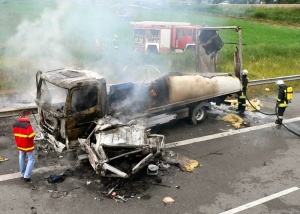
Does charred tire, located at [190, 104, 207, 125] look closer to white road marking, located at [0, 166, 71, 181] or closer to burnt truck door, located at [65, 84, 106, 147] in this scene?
burnt truck door, located at [65, 84, 106, 147]

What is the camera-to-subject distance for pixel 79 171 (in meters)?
7.14

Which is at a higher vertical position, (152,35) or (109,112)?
(152,35)

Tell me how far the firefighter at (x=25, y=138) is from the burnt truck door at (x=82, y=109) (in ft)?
2.98

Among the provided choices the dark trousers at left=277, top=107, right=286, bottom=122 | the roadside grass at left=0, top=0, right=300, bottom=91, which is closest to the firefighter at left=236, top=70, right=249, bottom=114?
the dark trousers at left=277, top=107, right=286, bottom=122

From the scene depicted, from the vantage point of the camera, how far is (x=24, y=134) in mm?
6438

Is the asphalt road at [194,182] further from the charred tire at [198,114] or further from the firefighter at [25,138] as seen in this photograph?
the charred tire at [198,114]

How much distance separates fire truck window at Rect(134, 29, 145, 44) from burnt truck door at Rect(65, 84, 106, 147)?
15.5m

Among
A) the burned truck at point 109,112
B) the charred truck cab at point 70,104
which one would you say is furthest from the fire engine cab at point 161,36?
the charred truck cab at point 70,104

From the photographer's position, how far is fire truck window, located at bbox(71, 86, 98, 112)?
23.8 ft

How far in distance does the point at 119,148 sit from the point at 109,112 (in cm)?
157

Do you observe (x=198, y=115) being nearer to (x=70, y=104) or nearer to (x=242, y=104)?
(x=242, y=104)

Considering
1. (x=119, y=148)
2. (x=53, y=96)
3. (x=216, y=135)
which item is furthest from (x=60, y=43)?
(x=119, y=148)

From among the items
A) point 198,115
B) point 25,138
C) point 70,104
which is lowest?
point 198,115

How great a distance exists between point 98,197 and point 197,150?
10.2ft
